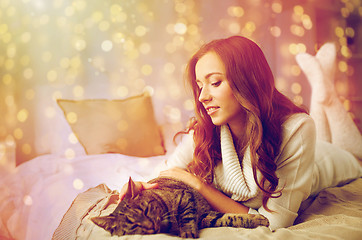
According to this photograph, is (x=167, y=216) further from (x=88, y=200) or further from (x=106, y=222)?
(x=88, y=200)

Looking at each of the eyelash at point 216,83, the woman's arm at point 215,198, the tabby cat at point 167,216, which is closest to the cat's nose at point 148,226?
the tabby cat at point 167,216

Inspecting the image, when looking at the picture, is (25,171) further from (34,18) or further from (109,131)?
(34,18)

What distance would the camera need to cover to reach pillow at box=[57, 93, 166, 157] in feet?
5.67

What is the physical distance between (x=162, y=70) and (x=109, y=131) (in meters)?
0.93

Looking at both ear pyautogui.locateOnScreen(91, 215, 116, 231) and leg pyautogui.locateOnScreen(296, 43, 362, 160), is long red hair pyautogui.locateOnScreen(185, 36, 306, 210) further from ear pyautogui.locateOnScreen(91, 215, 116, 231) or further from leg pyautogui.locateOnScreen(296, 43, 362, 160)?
leg pyautogui.locateOnScreen(296, 43, 362, 160)

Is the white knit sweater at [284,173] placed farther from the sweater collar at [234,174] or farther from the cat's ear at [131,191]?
the cat's ear at [131,191]

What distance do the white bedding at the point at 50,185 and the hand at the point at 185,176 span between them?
224 mm

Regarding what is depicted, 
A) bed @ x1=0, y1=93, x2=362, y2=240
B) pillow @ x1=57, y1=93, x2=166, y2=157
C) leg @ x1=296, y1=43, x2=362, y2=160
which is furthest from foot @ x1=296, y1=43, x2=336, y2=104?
Answer: pillow @ x1=57, y1=93, x2=166, y2=157

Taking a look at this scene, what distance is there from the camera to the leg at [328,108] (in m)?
1.78

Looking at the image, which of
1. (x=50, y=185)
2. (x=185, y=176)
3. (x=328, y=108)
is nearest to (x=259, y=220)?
(x=185, y=176)

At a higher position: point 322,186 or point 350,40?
point 350,40

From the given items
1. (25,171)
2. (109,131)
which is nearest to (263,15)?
(109,131)

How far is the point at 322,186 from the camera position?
1.22 metres

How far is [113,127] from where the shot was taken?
1.75 m
